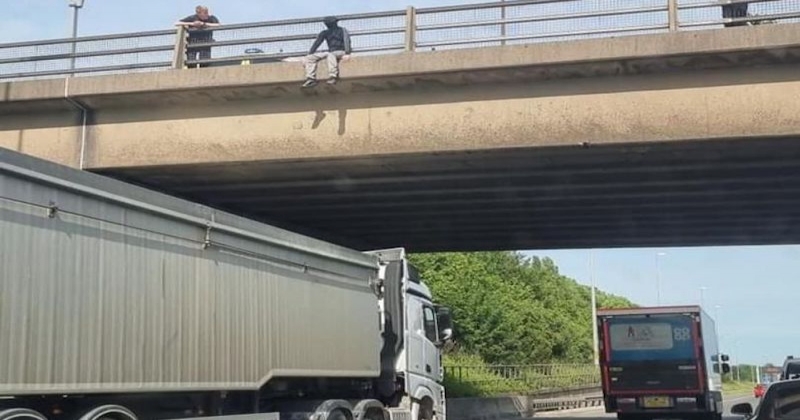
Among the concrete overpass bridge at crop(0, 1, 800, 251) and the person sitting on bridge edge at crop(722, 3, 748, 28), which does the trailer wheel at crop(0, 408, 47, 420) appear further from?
the person sitting on bridge edge at crop(722, 3, 748, 28)

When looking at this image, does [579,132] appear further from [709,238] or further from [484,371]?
[484,371]

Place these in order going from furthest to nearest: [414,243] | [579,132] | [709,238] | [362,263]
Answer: [414,243], [709,238], [579,132], [362,263]

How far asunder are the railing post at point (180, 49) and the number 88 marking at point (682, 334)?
13806 millimetres

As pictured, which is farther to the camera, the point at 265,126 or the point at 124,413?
the point at 265,126

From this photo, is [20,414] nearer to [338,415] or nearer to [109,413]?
[109,413]

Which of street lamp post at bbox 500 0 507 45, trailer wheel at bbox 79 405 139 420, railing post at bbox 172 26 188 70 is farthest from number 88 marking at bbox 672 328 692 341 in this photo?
trailer wheel at bbox 79 405 139 420

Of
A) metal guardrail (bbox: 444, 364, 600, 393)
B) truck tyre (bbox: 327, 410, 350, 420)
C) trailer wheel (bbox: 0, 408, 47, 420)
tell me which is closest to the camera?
trailer wheel (bbox: 0, 408, 47, 420)

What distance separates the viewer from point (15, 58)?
1803cm

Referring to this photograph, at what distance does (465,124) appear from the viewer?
15.8 meters

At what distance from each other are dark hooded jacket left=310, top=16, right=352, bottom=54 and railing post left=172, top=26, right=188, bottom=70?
8.58ft

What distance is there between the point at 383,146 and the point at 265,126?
6.88ft

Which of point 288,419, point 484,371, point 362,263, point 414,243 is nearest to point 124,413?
point 288,419

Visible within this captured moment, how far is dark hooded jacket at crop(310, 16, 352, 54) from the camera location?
53.0 feet

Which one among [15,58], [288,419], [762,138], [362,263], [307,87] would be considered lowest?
[288,419]
